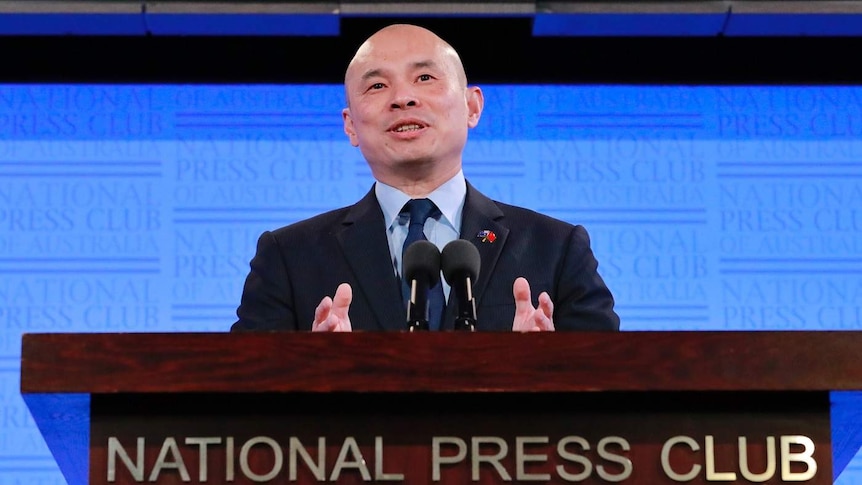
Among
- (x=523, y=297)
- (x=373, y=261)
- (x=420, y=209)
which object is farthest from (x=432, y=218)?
(x=523, y=297)

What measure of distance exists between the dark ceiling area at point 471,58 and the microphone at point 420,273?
2188 millimetres

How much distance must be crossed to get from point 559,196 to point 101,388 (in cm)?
246

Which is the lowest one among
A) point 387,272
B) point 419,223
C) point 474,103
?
point 387,272

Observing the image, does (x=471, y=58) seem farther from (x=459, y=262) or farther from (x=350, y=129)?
(x=459, y=262)

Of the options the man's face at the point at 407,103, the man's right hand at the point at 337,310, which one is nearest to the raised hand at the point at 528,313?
the man's right hand at the point at 337,310

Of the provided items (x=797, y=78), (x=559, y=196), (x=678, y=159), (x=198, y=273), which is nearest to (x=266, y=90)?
(x=198, y=273)

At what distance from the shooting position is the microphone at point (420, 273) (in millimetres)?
1941

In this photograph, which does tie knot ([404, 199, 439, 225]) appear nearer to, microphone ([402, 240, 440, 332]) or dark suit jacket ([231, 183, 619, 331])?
dark suit jacket ([231, 183, 619, 331])

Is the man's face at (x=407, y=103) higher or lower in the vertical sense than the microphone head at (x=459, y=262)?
higher

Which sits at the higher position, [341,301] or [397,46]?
[397,46]

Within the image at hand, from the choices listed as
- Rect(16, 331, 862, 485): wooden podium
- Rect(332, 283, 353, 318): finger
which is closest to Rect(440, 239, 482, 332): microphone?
Rect(332, 283, 353, 318): finger

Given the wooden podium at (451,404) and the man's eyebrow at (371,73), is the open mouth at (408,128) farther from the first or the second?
the wooden podium at (451,404)

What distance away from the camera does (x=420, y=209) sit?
100 inches

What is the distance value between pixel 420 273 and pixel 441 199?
66cm
